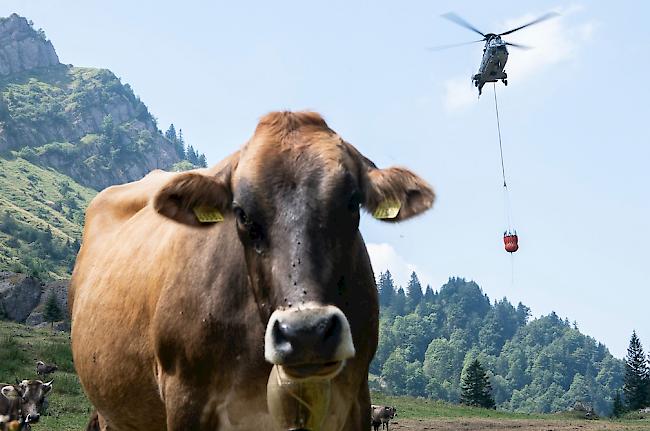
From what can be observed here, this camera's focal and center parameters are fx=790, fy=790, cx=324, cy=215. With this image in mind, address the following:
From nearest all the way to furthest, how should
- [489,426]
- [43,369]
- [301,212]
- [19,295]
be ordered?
[301,212]
[489,426]
[43,369]
[19,295]

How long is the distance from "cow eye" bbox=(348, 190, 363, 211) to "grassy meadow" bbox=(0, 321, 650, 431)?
18.8 metres

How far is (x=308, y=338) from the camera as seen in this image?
4078mm

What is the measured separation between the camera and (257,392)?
511 centimetres

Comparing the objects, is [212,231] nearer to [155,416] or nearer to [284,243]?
[284,243]

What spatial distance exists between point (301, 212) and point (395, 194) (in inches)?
39.0

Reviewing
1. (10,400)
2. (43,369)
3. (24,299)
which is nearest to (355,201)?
(10,400)

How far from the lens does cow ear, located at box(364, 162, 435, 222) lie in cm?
525

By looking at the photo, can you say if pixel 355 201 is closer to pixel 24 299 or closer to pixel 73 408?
pixel 73 408

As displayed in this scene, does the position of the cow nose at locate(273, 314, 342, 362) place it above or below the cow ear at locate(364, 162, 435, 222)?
below

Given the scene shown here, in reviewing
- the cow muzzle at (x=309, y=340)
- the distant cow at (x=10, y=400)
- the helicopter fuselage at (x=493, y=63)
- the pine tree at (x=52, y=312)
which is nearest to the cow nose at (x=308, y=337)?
the cow muzzle at (x=309, y=340)

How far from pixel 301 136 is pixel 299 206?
0.70 meters

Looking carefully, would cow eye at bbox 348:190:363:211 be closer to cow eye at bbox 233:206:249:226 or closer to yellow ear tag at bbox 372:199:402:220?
yellow ear tag at bbox 372:199:402:220

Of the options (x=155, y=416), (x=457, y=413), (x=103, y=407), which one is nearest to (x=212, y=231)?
(x=155, y=416)

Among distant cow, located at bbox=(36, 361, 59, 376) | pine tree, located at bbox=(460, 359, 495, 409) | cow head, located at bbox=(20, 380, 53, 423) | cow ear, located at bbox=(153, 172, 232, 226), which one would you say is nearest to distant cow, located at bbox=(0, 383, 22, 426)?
cow head, located at bbox=(20, 380, 53, 423)
